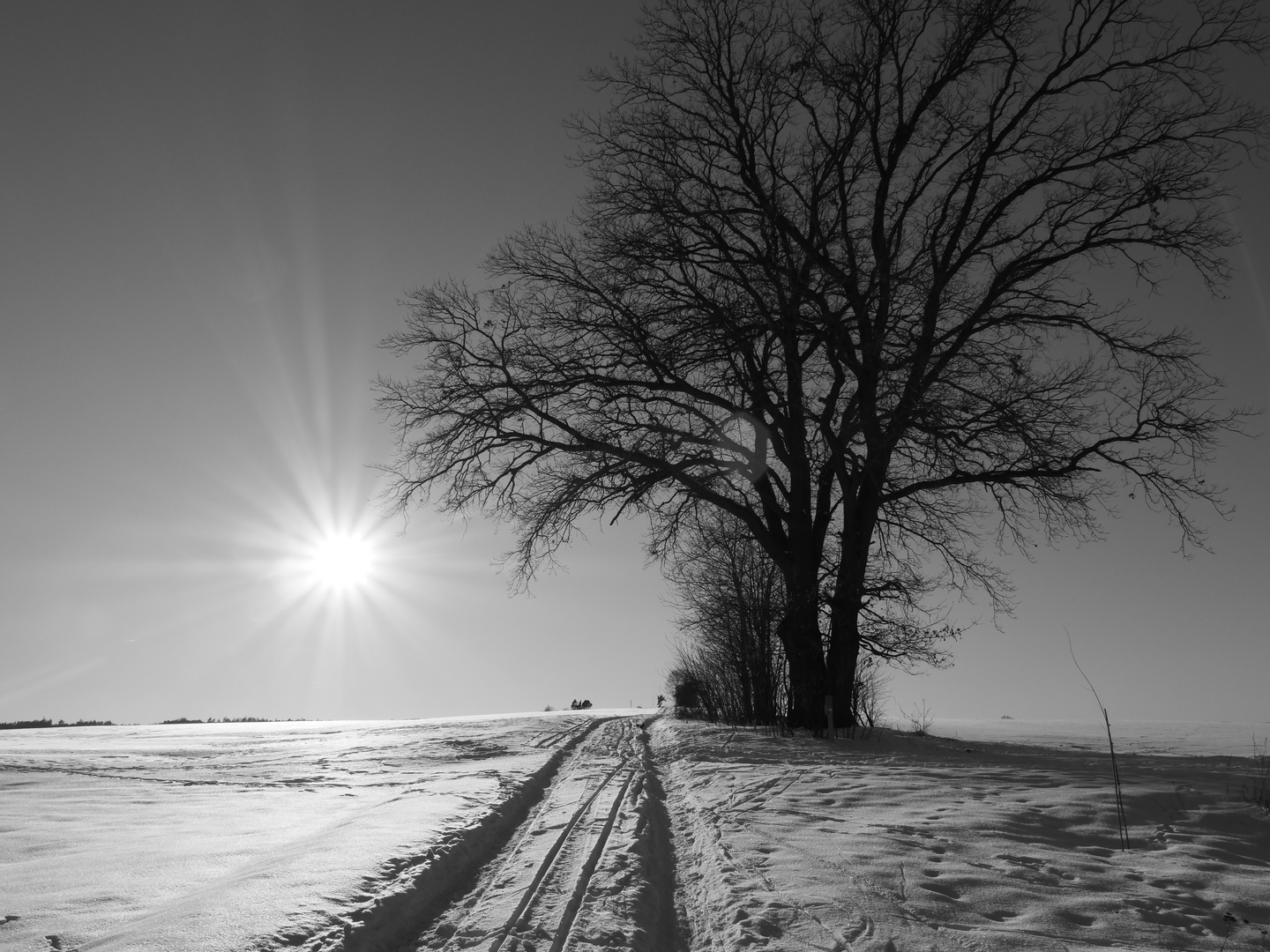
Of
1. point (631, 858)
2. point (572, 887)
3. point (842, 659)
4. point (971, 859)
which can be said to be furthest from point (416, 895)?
point (842, 659)

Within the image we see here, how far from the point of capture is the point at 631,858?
13.1ft

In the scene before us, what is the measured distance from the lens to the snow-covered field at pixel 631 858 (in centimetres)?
291

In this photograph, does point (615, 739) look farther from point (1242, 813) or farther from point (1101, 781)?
point (1242, 813)

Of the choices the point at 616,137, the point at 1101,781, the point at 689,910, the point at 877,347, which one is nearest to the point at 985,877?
the point at 689,910

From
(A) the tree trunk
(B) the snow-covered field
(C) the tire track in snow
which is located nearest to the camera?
(C) the tire track in snow

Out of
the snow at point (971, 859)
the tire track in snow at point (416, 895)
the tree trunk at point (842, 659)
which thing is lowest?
the tire track in snow at point (416, 895)

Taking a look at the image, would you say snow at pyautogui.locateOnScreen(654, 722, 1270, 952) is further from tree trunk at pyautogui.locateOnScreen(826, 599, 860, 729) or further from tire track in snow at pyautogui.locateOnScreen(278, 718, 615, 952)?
tree trunk at pyautogui.locateOnScreen(826, 599, 860, 729)

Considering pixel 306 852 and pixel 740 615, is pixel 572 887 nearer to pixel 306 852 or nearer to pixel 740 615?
pixel 306 852

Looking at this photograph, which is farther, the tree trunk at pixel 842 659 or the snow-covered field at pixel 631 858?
the tree trunk at pixel 842 659

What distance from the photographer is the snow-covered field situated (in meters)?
2.91

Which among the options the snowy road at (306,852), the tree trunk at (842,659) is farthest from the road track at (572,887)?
the tree trunk at (842,659)

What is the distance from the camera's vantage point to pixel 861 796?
5.74m

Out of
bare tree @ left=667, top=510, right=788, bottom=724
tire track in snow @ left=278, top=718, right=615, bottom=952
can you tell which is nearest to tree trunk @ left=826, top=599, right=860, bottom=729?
bare tree @ left=667, top=510, right=788, bottom=724

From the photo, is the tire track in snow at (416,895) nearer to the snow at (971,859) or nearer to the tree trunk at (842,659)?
the snow at (971,859)
